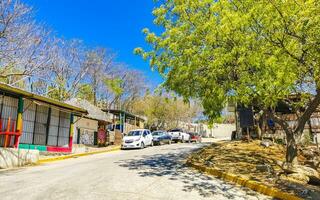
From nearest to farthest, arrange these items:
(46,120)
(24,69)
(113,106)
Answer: (46,120)
(24,69)
(113,106)

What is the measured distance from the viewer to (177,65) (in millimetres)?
11133

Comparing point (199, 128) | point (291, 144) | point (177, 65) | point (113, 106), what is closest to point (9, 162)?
point (177, 65)

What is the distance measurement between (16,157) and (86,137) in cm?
1615

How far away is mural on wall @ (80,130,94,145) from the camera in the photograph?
2980cm

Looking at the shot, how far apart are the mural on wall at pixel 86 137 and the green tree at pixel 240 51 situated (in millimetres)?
19733

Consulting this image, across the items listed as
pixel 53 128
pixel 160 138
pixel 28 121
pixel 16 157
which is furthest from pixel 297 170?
pixel 160 138

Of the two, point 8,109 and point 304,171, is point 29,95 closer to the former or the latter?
point 8,109

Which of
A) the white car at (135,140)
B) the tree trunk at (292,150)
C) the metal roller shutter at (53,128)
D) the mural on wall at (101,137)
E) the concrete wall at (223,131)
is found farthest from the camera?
the concrete wall at (223,131)

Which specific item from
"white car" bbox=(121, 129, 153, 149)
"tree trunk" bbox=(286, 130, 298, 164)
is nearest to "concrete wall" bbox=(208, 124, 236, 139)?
"white car" bbox=(121, 129, 153, 149)

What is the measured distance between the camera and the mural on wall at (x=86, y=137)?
29.8 m

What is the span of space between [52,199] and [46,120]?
14102 mm

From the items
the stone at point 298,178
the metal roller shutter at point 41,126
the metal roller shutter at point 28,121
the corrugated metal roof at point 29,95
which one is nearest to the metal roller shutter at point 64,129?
the corrugated metal roof at point 29,95

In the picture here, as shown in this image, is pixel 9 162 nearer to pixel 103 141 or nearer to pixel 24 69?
pixel 24 69

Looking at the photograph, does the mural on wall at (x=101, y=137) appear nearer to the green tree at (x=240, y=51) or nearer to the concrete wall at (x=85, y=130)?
the concrete wall at (x=85, y=130)
